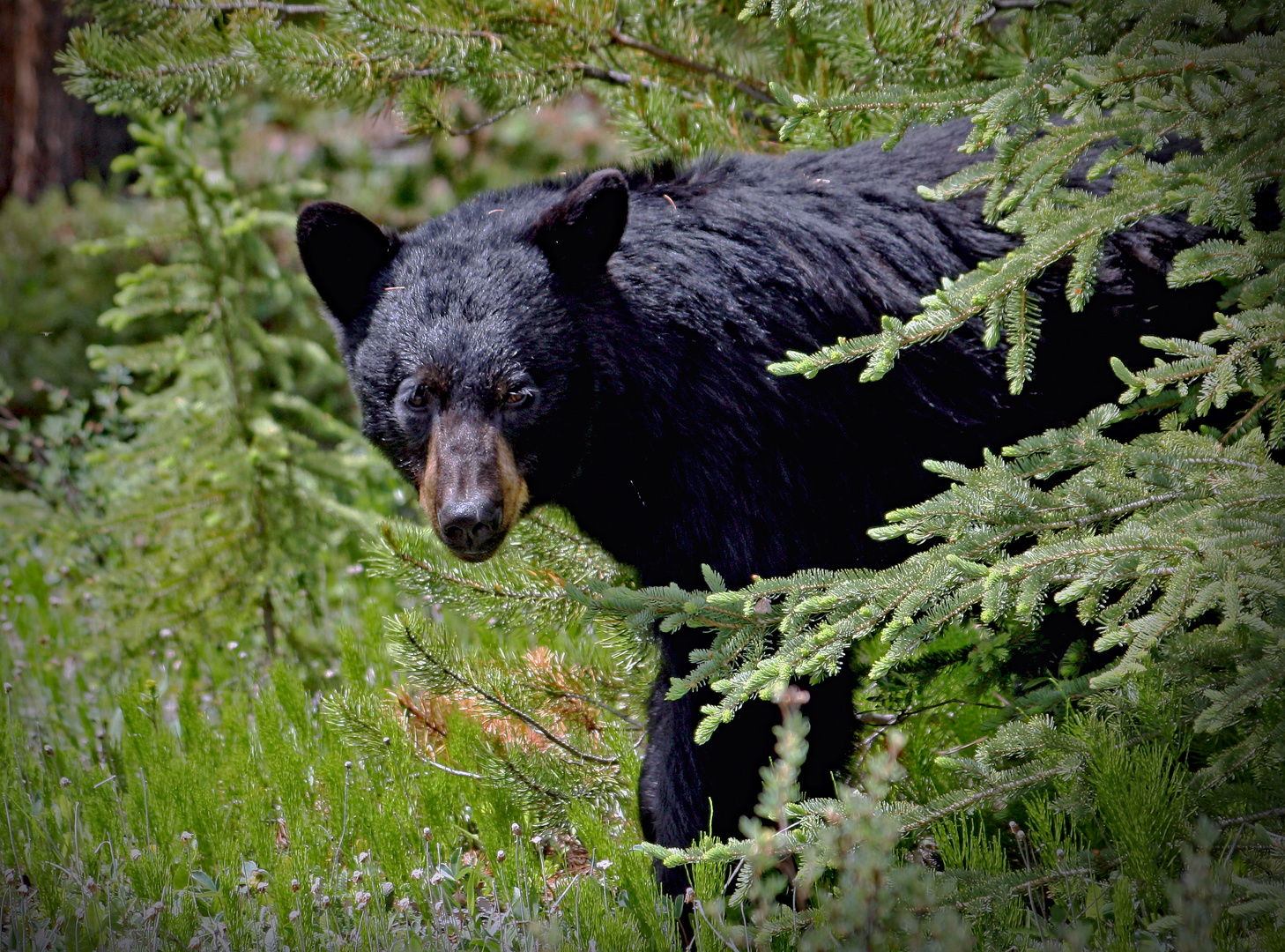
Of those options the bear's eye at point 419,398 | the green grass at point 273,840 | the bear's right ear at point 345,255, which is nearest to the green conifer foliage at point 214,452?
the green grass at point 273,840

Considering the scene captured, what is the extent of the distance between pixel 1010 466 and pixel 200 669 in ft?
11.5

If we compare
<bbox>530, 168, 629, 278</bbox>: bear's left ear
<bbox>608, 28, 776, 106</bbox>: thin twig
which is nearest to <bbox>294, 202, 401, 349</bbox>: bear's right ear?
<bbox>530, 168, 629, 278</bbox>: bear's left ear

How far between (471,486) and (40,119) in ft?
25.0

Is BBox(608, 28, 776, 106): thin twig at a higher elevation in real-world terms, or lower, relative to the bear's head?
higher

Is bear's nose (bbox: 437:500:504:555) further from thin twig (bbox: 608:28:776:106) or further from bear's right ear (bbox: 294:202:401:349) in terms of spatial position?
thin twig (bbox: 608:28:776:106)

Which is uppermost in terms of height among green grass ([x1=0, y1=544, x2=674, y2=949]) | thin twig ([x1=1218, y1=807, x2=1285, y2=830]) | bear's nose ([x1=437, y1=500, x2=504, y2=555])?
bear's nose ([x1=437, y1=500, x2=504, y2=555])

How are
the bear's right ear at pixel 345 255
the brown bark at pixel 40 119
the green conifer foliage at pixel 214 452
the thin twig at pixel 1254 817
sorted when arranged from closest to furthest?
the thin twig at pixel 1254 817 → the bear's right ear at pixel 345 255 → the green conifer foliage at pixel 214 452 → the brown bark at pixel 40 119

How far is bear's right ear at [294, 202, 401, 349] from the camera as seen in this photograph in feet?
9.71

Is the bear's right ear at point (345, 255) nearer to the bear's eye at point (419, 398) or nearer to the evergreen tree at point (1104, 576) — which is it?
the bear's eye at point (419, 398)

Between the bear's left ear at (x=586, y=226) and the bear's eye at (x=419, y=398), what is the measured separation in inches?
Result: 18.3

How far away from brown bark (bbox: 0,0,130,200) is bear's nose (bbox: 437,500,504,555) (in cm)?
722

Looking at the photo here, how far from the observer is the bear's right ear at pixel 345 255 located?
2959 millimetres

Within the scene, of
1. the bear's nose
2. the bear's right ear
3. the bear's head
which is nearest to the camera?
the bear's nose

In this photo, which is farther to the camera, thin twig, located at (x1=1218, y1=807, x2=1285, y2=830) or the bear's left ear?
the bear's left ear
